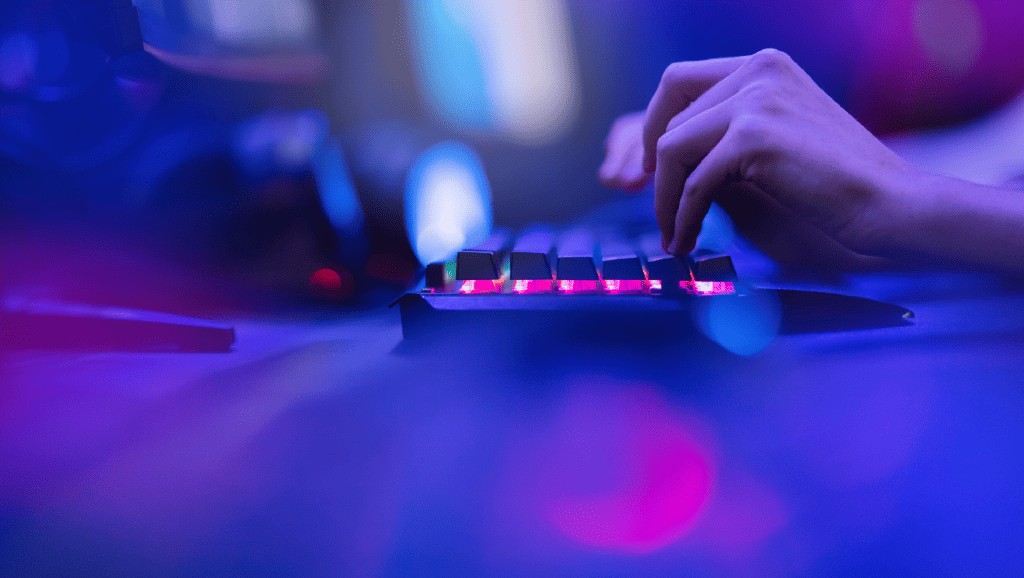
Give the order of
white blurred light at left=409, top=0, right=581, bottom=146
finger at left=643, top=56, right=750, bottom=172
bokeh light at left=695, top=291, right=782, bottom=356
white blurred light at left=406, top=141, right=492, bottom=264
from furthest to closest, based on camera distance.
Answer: white blurred light at left=409, top=0, right=581, bottom=146, white blurred light at left=406, top=141, right=492, bottom=264, finger at left=643, top=56, right=750, bottom=172, bokeh light at left=695, top=291, right=782, bottom=356

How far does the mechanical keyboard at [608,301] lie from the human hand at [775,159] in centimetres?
7

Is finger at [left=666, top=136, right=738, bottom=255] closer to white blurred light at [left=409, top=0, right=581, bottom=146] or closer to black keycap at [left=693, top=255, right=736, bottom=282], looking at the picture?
black keycap at [left=693, top=255, right=736, bottom=282]

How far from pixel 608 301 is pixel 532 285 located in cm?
A: 7

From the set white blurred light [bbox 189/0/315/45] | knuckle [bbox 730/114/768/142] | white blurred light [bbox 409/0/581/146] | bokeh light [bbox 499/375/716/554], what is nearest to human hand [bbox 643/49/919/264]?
knuckle [bbox 730/114/768/142]

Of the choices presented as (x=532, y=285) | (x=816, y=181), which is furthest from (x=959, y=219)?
(x=532, y=285)

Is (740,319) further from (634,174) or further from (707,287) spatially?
(634,174)

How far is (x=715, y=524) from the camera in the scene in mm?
196

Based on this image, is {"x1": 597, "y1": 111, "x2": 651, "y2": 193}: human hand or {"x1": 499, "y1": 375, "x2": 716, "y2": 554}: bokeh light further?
{"x1": 597, "y1": 111, "x2": 651, "y2": 193}: human hand

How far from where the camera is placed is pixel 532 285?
0.41m

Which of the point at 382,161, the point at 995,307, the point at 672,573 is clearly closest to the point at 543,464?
the point at 672,573

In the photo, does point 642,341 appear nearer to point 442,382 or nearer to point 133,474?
point 442,382

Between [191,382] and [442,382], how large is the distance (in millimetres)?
184

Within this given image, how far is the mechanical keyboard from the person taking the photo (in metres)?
0.39

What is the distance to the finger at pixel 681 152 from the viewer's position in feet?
1.42
